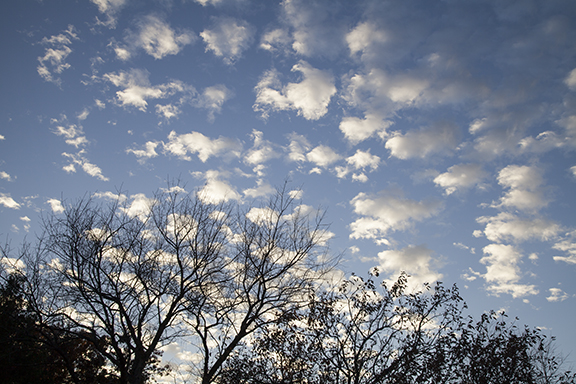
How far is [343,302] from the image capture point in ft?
42.4

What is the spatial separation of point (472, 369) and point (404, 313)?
12.1 feet

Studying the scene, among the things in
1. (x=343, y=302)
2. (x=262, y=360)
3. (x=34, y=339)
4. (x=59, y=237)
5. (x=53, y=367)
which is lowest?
(x=53, y=367)

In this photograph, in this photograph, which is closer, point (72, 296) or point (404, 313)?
point (72, 296)

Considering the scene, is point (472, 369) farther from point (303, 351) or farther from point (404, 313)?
point (303, 351)

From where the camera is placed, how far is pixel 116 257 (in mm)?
11789

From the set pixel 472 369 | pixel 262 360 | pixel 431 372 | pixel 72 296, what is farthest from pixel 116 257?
pixel 472 369

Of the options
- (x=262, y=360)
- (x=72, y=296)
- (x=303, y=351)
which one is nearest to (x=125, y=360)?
(x=72, y=296)

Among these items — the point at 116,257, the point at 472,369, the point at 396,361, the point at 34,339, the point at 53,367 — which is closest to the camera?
the point at 34,339

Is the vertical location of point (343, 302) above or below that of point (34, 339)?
above

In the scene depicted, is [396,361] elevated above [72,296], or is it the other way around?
[396,361]

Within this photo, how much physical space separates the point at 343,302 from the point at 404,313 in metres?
2.35

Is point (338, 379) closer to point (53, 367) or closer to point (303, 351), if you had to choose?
point (303, 351)

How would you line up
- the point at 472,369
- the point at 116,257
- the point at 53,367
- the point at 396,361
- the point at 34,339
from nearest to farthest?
the point at 34,339
the point at 396,361
the point at 116,257
the point at 472,369
the point at 53,367

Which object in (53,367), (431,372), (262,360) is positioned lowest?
(53,367)
